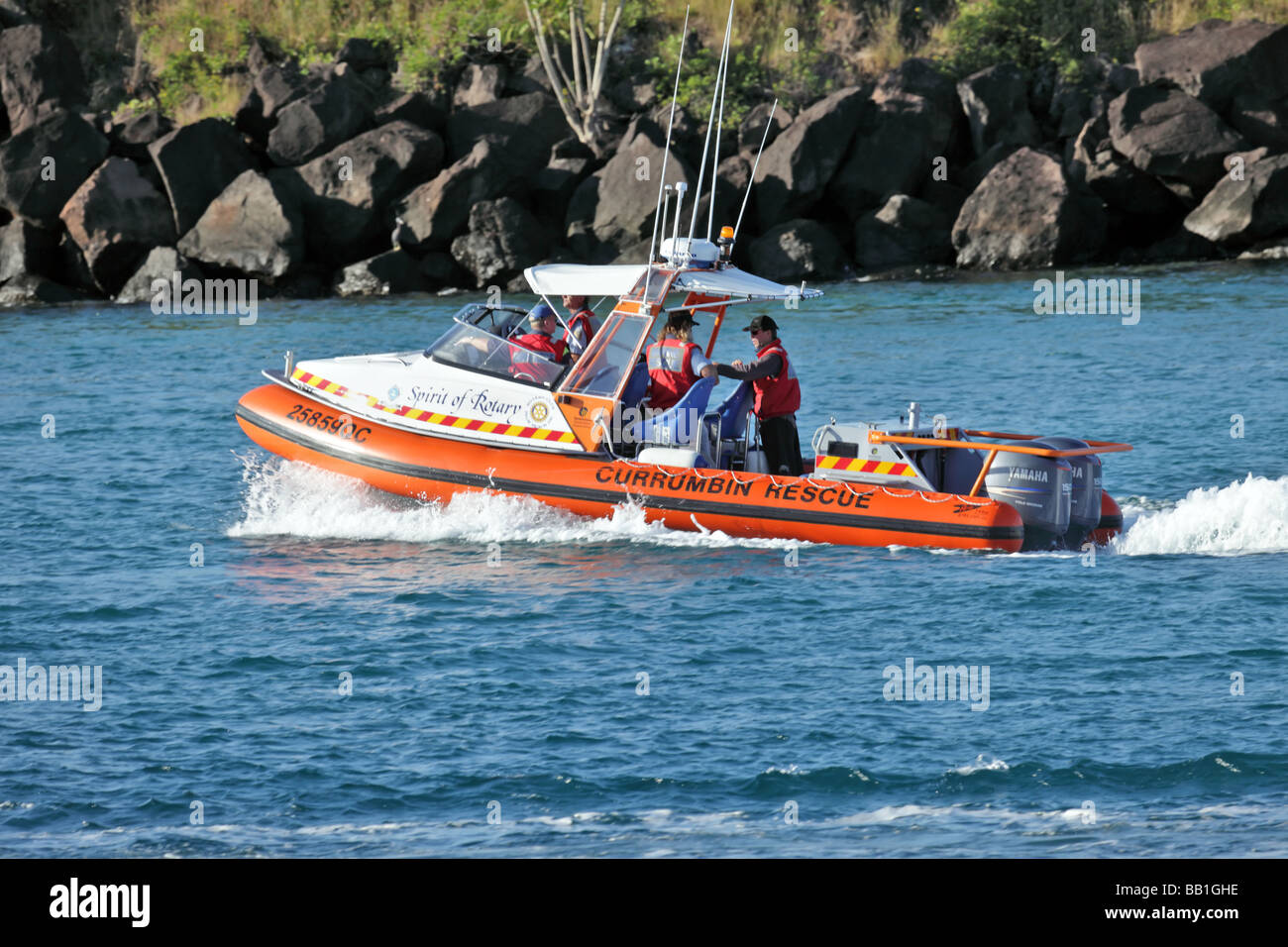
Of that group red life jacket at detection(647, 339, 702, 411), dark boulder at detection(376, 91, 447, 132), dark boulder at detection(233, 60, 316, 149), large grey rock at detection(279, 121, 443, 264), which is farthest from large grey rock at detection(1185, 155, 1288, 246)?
red life jacket at detection(647, 339, 702, 411)

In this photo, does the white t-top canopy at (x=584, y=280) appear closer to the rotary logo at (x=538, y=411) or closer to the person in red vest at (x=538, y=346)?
the person in red vest at (x=538, y=346)

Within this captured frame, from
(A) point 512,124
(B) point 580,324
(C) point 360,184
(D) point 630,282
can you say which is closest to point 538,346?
A: (B) point 580,324

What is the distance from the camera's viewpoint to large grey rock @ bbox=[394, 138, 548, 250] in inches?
1324

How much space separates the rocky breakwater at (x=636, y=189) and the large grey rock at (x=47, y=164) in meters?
0.05

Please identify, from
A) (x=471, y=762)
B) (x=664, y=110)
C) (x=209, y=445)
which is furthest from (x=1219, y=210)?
(x=471, y=762)

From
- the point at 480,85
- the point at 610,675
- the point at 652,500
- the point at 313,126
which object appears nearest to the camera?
the point at 610,675

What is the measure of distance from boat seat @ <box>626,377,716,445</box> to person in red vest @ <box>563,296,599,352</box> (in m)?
1.14

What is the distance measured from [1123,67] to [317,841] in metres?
33.7

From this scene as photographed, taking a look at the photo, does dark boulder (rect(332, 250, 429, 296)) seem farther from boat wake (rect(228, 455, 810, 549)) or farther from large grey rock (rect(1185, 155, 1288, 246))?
boat wake (rect(228, 455, 810, 549))

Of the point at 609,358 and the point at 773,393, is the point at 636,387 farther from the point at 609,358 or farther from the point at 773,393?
the point at 773,393

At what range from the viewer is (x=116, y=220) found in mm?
33406

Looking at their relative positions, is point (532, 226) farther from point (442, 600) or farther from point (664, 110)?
point (442, 600)

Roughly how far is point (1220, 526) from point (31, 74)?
32.1 m

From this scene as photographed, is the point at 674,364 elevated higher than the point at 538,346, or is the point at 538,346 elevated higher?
the point at 538,346
